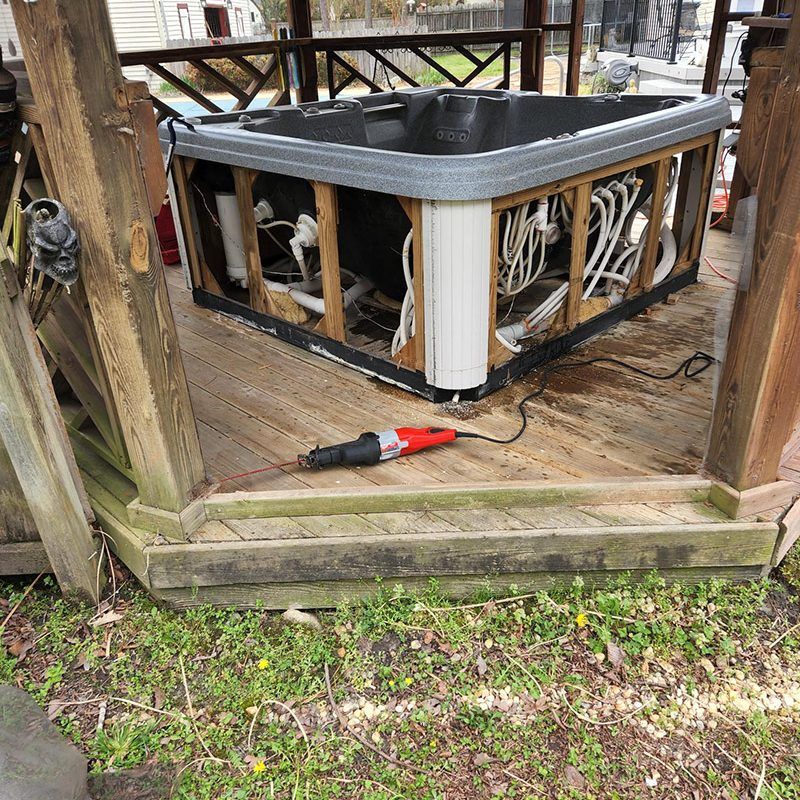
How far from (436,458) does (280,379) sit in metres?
0.89

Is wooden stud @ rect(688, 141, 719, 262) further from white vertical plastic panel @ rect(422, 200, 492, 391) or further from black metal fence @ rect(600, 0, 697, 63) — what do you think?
black metal fence @ rect(600, 0, 697, 63)

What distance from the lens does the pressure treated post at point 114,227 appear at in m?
1.53

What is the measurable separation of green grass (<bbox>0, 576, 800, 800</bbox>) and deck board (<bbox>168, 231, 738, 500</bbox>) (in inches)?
16.1

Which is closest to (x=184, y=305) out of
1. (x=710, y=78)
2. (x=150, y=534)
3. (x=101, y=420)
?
(x=101, y=420)

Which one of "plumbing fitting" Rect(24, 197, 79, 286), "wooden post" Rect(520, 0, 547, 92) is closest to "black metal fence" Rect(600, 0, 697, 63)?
"wooden post" Rect(520, 0, 547, 92)

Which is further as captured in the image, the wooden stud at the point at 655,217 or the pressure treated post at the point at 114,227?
the wooden stud at the point at 655,217

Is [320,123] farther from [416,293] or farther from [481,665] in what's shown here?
[481,665]

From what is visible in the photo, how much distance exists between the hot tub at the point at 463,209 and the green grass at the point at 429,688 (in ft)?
3.16

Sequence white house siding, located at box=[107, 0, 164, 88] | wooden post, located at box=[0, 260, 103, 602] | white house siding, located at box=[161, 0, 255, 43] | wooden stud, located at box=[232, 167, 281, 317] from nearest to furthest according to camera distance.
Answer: wooden post, located at box=[0, 260, 103, 602]
wooden stud, located at box=[232, 167, 281, 317]
white house siding, located at box=[107, 0, 164, 88]
white house siding, located at box=[161, 0, 255, 43]

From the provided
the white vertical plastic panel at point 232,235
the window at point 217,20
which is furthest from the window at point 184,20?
the white vertical plastic panel at point 232,235

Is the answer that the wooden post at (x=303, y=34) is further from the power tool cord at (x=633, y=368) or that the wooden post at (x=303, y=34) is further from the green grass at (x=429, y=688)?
the green grass at (x=429, y=688)

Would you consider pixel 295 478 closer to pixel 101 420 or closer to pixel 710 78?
pixel 101 420

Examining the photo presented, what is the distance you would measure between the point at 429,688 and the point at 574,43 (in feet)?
17.3

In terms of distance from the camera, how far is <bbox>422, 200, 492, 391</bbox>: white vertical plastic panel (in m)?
2.35
